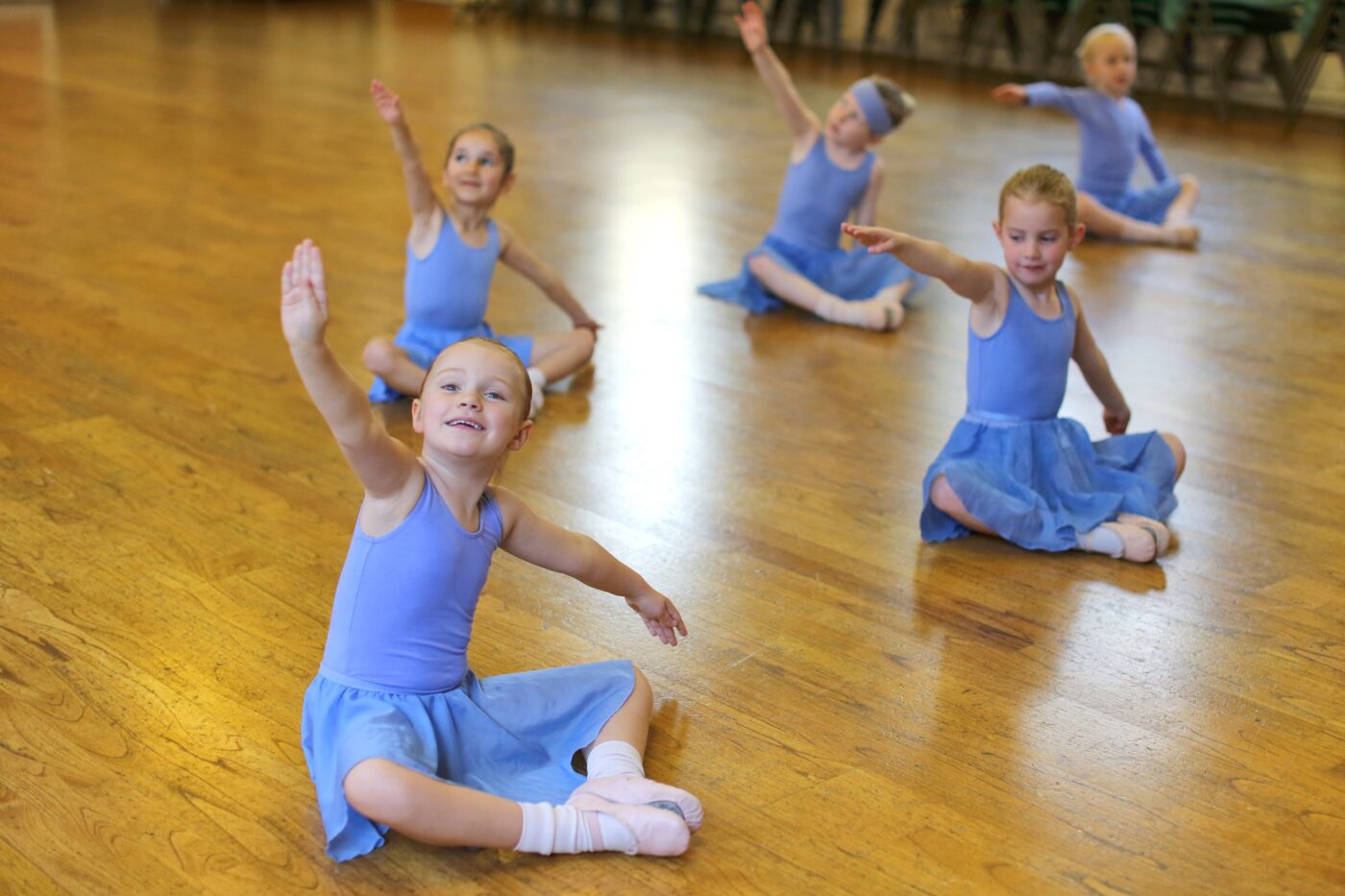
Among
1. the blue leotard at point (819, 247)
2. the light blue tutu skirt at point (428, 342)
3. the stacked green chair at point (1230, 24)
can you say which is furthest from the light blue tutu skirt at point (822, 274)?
the stacked green chair at point (1230, 24)

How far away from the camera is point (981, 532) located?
8.38 feet

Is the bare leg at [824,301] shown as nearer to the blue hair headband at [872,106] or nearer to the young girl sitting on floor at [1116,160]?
the blue hair headband at [872,106]

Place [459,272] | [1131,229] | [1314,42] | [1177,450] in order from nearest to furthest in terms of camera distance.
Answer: [1177,450] → [459,272] → [1131,229] → [1314,42]

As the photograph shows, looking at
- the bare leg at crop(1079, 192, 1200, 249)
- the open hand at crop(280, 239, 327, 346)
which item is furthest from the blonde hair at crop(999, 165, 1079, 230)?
the bare leg at crop(1079, 192, 1200, 249)

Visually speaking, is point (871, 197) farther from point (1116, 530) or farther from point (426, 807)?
point (426, 807)

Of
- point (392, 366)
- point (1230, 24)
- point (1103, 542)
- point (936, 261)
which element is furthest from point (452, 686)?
point (1230, 24)

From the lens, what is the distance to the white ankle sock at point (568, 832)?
1.61 m

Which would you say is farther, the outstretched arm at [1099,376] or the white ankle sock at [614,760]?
the outstretched arm at [1099,376]

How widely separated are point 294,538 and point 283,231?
2135mm

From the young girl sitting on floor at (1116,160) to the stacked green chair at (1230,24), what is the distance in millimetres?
3047

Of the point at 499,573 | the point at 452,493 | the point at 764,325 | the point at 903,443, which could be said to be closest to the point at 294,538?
the point at 499,573

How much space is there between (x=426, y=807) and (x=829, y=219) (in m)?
2.76

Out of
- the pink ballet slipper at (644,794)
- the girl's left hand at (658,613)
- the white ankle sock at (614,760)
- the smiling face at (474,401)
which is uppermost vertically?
the smiling face at (474,401)

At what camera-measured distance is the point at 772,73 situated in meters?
3.80
